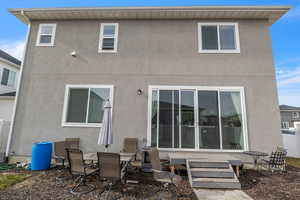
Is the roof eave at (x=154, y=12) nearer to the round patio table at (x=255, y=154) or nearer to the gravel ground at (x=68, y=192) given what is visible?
the round patio table at (x=255, y=154)

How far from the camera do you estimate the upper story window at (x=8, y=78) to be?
13215 mm

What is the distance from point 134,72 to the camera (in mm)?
7137

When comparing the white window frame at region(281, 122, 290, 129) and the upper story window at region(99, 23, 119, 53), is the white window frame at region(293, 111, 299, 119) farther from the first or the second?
the upper story window at region(99, 23, 119, 53)

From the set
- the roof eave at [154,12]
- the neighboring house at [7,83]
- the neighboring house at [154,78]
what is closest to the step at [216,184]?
the neighboring house at [154,78]

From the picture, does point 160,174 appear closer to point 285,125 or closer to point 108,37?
point 108,37

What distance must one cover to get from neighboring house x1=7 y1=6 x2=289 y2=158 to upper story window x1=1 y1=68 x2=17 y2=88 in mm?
8628

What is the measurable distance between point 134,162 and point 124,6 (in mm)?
7036

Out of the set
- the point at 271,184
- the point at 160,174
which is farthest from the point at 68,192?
the point at 271,184

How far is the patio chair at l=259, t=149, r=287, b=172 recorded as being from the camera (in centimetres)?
577

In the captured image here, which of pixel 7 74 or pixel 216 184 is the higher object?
pixel 7 74

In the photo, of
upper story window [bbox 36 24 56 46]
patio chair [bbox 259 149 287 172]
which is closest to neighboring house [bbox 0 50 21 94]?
upper story window [bbox 36 24 56 46]

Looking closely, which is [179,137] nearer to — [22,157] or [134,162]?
[134,162]

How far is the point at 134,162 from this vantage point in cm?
611

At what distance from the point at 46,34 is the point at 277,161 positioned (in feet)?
39.0
